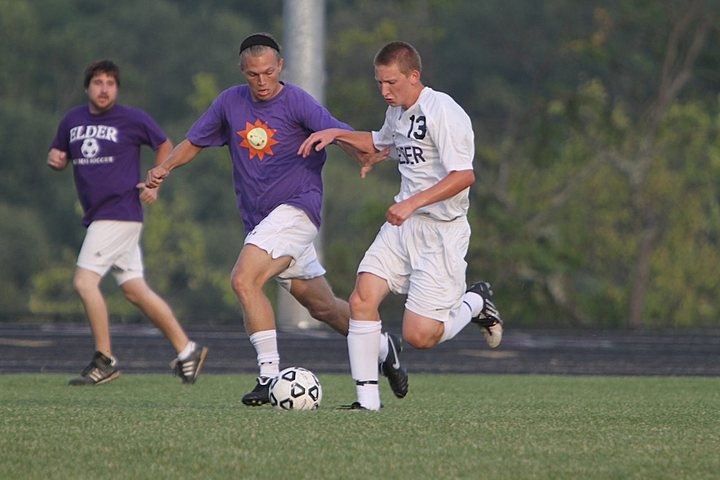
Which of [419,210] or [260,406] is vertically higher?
[419,210]

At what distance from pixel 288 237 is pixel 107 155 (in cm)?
276

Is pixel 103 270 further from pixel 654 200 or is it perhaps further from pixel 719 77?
pixel 719 77

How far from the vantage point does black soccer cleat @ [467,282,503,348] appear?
30.8 ft

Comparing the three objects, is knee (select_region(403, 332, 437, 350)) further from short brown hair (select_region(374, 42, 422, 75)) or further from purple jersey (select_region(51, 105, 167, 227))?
purple jersey (select_region(51, 105, 167, 227))

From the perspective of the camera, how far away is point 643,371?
13211 millimetres

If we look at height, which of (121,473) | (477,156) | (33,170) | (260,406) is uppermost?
(121,473)

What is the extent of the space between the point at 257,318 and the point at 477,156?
22655 millimetres

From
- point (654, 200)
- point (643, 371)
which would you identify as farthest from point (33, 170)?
point (643, 371)

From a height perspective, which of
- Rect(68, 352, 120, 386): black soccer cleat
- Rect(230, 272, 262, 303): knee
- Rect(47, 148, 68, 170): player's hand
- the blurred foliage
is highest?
Rect(47, 148, 68, 170): player's hand

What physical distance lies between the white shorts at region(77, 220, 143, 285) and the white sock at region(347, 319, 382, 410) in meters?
3.27

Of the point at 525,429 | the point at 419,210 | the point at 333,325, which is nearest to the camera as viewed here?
the point at 525,429

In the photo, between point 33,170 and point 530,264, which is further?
point 33,170

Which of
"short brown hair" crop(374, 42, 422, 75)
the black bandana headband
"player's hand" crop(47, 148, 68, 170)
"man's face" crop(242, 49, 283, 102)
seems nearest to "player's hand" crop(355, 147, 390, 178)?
"short brown hair" crop(374, 42, 422, 75)

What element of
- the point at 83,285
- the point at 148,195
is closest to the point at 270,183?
the point at 148,195
